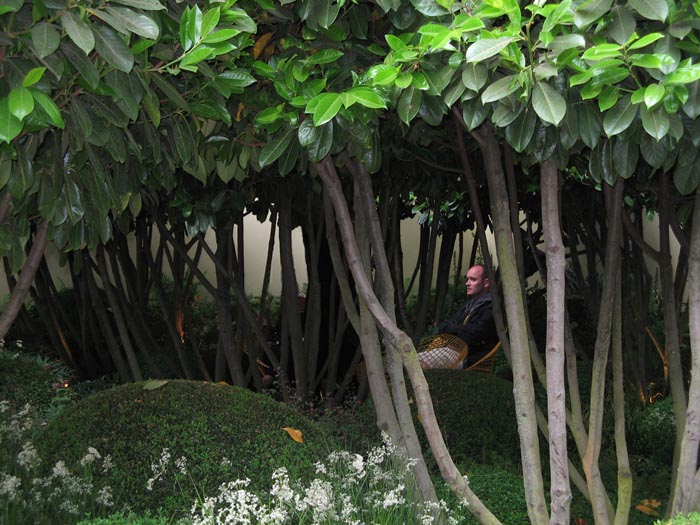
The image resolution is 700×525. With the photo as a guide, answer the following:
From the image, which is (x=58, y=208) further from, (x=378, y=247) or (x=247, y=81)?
(x=378, y=247)

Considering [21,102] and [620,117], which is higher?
[620,117]

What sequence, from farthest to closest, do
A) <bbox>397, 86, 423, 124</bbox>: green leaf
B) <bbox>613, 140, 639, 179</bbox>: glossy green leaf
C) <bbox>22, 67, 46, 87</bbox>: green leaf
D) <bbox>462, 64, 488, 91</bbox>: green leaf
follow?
<bbox>613, 140, 639, 179</bbox>: glossy green leaf, <bbox>397, 86, 423, 124</bbox>: green leaf, <bbox>462, 64, 488, 91</bbox>: green leaf, <bbox>22, 67, 46, 87</bbox>: green leaf

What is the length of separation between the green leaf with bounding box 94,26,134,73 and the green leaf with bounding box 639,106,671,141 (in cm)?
136

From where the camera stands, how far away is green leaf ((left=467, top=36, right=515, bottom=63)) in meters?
2.16

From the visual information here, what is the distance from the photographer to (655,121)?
2.34 metres

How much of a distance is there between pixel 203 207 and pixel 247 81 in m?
1.99

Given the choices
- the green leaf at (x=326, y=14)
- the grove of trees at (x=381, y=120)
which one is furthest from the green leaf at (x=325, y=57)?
the green leaf at (x=326, y=14)

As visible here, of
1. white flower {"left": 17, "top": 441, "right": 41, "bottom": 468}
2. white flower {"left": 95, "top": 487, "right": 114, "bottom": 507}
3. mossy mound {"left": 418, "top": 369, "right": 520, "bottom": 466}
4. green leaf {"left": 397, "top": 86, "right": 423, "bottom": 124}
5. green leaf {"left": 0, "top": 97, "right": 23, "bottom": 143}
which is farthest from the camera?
mossy mound {"left": 418, "top": 369, "right": 520, "bottom": 466}

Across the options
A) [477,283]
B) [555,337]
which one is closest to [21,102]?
[555,337]

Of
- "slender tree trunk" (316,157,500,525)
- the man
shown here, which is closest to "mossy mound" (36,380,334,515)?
"slender tree trunk" (316,157,500,525)

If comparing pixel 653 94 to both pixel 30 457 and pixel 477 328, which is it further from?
pixel 477 328

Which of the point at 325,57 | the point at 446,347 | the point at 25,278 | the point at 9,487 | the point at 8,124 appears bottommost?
the point at 9,487

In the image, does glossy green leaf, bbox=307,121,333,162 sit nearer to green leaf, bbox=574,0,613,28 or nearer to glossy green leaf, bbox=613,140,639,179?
green leaf, bbox=574,0,613,28

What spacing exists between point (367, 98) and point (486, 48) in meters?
0.33
